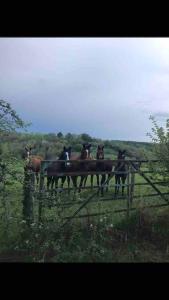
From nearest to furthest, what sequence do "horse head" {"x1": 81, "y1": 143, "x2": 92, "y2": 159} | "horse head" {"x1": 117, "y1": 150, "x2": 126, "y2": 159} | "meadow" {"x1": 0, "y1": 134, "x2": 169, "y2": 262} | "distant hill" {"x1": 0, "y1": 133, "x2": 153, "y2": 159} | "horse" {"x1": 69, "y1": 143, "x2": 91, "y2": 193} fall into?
1. "meadow" {"x1": 0, "y1": 134, "x2": 169, "y2": 262}
2. "distant hill" {"x1": 0, "y1": 133, "x2": 153, "y2": 159}
3. "horse" {"x1": 69, "y1": 143, "x2": 91, "y2": 193}
4. "horse head" {"x1": 117, "y1": 150, "x2": 126, "y2": 159}
5. "horse head" {"x1": 81, "y1": 143, "x2": 92, "y2": 159}

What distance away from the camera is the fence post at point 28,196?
8430mm

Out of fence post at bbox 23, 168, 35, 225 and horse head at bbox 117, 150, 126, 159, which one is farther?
horse head at bbox 117, 150, 126, 159

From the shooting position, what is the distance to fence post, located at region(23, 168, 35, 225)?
27.7ft

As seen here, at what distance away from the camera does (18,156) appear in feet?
27.0

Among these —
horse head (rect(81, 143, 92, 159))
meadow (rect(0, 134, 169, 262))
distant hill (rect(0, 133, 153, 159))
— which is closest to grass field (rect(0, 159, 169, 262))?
meadow (rect(0, 134, 169, 262))

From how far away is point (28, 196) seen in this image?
8.62 m

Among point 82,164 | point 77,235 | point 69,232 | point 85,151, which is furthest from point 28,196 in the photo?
point 85,151

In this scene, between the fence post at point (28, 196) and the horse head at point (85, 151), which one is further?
the horse head at point (85, 151)

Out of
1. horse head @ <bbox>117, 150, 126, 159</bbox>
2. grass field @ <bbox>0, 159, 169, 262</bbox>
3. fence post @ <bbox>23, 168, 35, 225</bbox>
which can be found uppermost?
horse head @ <bbox>117, 150, 126, 159</bbox>

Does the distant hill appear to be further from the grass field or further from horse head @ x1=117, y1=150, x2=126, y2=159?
the grass field

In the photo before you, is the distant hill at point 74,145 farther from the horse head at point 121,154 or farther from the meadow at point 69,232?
the meadow at point 69,232

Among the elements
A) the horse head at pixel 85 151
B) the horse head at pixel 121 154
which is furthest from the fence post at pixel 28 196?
the horse head at pixel 121 154
